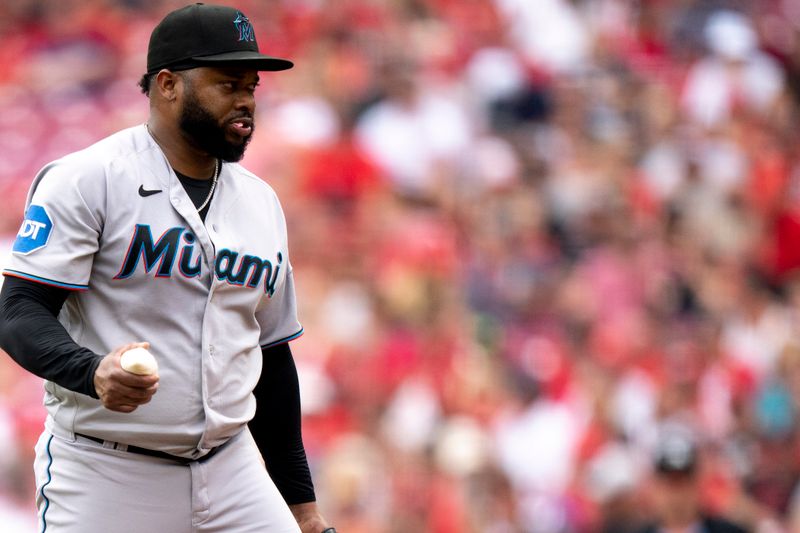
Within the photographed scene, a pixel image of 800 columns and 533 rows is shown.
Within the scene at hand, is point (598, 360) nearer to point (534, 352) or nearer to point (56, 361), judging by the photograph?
point (534, 352)

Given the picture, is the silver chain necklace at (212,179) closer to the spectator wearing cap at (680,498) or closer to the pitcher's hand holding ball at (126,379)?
the pitcher's hand holding ball at (126,379)

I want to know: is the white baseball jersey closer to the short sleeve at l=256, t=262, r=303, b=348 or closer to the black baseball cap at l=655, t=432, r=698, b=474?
the short sleeve at l=256, t=262, r=303, b=348

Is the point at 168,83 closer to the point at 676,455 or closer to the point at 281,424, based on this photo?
the point at 281,424

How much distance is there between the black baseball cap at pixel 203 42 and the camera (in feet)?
9.75

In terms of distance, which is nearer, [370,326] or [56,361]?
A: [56,361]

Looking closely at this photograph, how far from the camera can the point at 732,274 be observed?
28.2ft

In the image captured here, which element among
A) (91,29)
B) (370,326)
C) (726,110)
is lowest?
(370,326)

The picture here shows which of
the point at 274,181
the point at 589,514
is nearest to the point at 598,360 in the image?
the point at 589,514

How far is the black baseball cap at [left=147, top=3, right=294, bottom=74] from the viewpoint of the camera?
9.75ft

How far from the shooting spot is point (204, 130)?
301cm

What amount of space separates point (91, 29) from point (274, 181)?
215cm

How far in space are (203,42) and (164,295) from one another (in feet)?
1.88

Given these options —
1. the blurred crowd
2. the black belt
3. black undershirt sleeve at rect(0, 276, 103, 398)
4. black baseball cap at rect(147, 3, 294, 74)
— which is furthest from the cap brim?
the blurred crowd

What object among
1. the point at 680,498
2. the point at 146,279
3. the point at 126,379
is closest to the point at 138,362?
the point at 126,379
